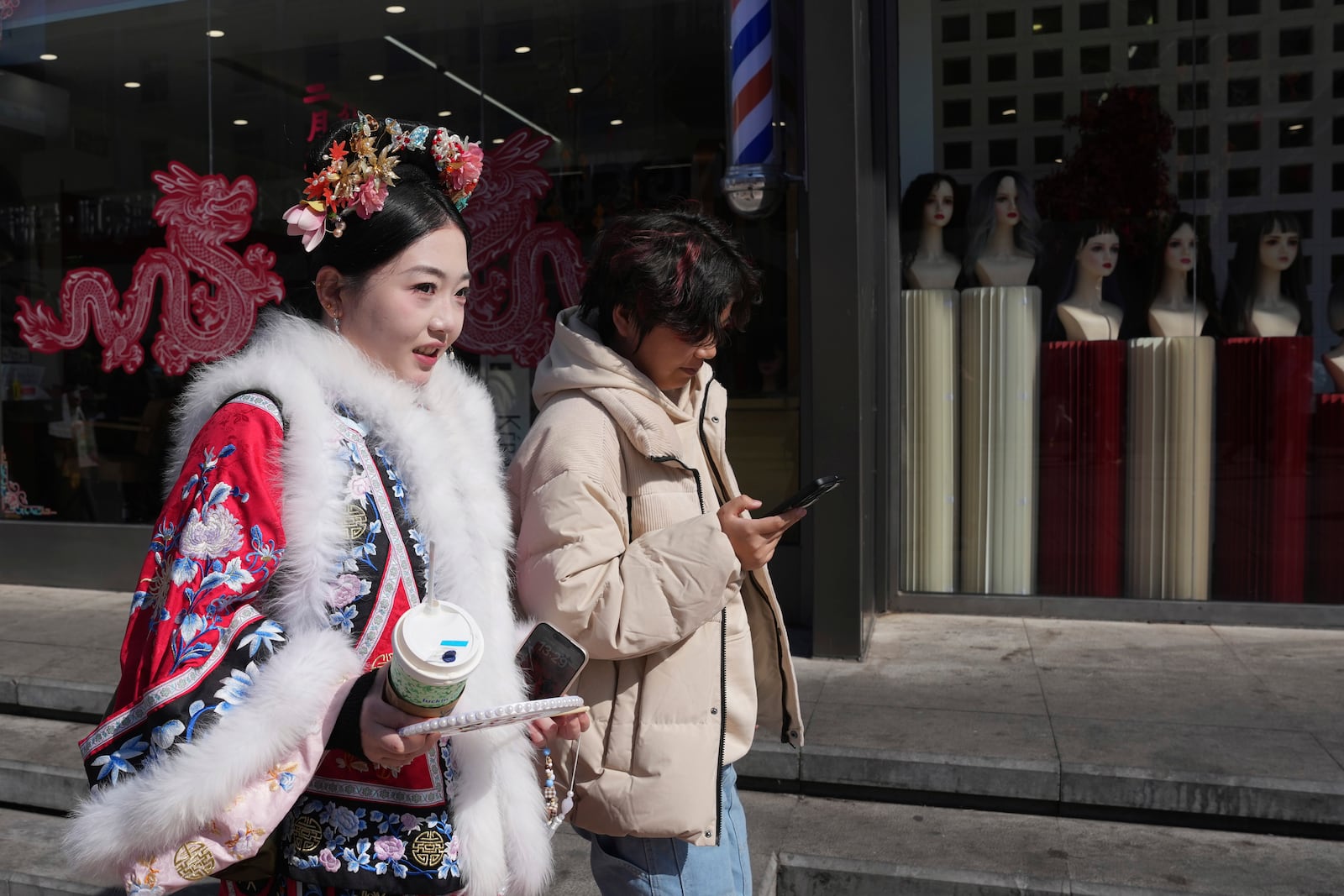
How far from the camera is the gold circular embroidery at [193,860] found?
1.42 meters

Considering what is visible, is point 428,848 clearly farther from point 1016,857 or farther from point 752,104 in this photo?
point 752,104

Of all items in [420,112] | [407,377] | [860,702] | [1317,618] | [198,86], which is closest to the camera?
[407,377]

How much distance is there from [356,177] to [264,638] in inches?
30.2

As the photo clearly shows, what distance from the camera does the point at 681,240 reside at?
2.25 m

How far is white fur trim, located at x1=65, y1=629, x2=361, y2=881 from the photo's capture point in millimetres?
1393

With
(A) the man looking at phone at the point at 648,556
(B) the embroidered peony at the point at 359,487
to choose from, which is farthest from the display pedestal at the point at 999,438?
(B) the embroidered peony at the point at 359,487

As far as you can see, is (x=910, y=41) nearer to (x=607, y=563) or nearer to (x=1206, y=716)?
(x=1206, y=716)

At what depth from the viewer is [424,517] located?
1.76 m

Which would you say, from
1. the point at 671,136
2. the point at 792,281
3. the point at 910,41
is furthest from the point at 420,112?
the point at 910,41

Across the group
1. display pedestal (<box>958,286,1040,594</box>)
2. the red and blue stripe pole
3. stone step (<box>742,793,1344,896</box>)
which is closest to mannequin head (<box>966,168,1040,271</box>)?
display pedestal (<box>958,286,1040,594</box>)

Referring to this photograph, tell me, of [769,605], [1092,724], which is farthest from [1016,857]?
[769,605]

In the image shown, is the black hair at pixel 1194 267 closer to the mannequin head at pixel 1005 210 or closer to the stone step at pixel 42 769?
the mannequin head at pixel 1005 210

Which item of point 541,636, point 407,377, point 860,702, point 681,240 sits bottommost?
point 860,702

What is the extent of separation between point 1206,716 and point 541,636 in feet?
12.2
